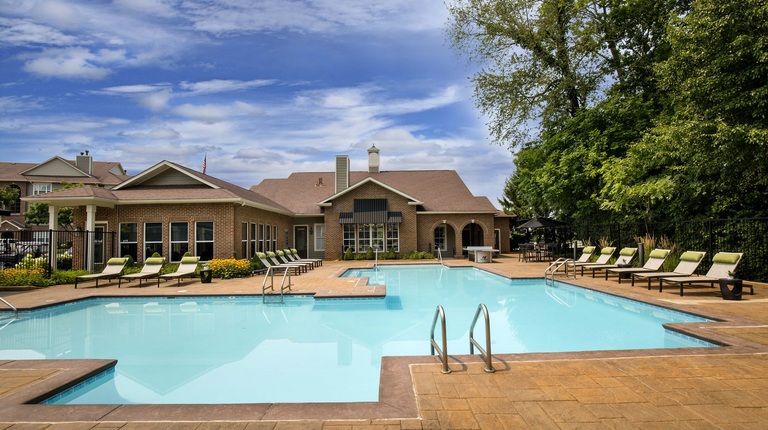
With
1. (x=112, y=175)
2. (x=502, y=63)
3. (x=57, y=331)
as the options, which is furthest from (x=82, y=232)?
(x=112, y=175)

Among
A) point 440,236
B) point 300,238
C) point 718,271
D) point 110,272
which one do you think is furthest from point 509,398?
point 300,238

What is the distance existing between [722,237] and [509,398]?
1494cm

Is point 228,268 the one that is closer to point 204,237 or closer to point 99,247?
point 204,237

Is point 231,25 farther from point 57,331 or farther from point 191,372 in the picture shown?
point 191,372

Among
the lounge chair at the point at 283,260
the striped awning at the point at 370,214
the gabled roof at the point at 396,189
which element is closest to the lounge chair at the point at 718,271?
the lounge chair at the point at 283,260

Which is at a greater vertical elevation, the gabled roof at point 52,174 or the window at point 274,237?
the gabled roof at point 52,174

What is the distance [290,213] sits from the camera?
28.3 meters

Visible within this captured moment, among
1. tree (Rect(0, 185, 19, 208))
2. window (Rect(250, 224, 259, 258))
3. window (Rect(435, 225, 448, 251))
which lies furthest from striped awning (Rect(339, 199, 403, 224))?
tree (Rect(0, 185, 19, 208))

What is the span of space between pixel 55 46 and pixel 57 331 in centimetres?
910

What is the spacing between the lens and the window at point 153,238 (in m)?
19.0

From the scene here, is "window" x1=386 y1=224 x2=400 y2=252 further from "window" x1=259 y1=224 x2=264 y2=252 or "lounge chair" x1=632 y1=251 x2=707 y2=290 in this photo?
"lounge chair" x1=632 y1=251 x2=707 y2=290

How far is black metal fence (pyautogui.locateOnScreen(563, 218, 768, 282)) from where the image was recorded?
44.0 ft

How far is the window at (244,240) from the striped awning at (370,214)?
802 centimetres

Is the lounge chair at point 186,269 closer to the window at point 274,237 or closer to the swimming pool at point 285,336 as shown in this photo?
the swimming pool at point 285,336
